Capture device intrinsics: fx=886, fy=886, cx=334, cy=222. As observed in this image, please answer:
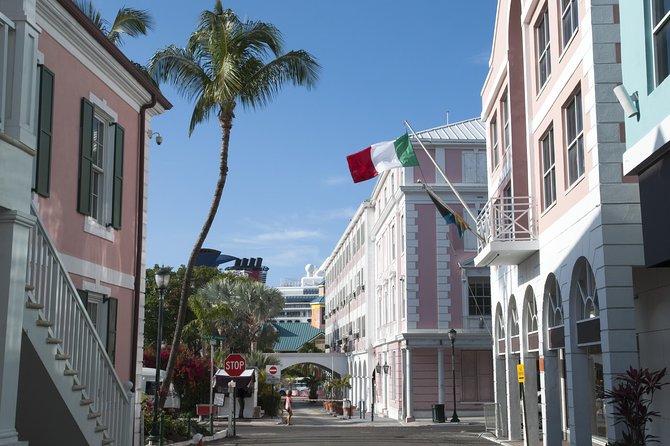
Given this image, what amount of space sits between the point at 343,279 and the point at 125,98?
186ft

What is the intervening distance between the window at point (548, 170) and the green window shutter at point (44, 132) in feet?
35.4

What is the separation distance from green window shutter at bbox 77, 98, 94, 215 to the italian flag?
10.8 m

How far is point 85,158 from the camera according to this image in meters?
15.2

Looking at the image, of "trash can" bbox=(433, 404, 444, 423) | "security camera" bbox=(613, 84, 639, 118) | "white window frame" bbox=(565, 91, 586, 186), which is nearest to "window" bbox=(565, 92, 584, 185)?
"white window frame" bbox=(565, 91, 586, 186)

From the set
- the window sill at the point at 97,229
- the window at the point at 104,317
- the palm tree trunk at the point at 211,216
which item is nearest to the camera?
the window sill at the point at 97,229

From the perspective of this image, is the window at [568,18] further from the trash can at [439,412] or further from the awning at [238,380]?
the awning at [238,380]

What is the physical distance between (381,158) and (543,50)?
638cm

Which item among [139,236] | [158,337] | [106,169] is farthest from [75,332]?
[158,337]

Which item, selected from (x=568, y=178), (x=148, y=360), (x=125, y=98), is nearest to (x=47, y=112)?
(x=125, y=98)

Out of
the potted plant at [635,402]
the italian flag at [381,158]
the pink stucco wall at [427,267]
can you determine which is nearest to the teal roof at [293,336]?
the pink stucco wall at [427,267]

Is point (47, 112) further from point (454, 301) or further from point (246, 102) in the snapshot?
point (454, 301)

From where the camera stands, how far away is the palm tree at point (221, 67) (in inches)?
978

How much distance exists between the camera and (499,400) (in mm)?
27375

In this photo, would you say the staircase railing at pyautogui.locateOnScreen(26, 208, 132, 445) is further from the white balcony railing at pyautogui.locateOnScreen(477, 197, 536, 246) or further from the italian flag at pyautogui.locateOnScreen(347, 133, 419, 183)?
the italian flag at pyautogui.locateOnScreen(347, 133, 419, 183)
